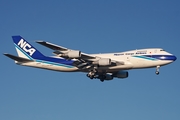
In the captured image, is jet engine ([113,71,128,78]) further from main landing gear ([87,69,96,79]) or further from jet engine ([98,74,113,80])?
main landing gear ([87,69,96,79])

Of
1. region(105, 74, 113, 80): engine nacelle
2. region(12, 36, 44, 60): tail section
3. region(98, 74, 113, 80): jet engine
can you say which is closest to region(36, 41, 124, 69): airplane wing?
region(98, 74, 113, 80): jet engine

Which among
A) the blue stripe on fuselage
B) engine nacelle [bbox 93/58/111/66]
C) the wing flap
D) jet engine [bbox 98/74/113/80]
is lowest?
jet engine [bbox 98/74/113/80]

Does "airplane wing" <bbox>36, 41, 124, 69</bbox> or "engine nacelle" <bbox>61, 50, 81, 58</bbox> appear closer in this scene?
"airplane wing" <bbox>36, 41, 124, 69</bbox>

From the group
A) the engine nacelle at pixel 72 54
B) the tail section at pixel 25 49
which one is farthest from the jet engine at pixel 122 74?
the tail section at pixel 25 49

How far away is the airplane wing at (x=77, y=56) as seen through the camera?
6631 cm

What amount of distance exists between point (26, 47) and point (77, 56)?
13.6m

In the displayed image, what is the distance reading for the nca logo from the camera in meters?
76.0

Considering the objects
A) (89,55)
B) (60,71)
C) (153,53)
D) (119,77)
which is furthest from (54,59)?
(153,53)

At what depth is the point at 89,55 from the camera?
228 ft

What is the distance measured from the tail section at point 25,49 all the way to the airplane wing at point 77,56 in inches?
306

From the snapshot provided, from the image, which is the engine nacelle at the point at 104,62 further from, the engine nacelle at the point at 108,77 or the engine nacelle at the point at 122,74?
the engine nacelle at the point at 108,77

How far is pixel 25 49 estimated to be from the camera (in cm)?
7675

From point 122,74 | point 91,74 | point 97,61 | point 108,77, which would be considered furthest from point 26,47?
point 122,74

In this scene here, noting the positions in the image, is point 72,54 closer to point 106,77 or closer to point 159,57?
point 106,77
